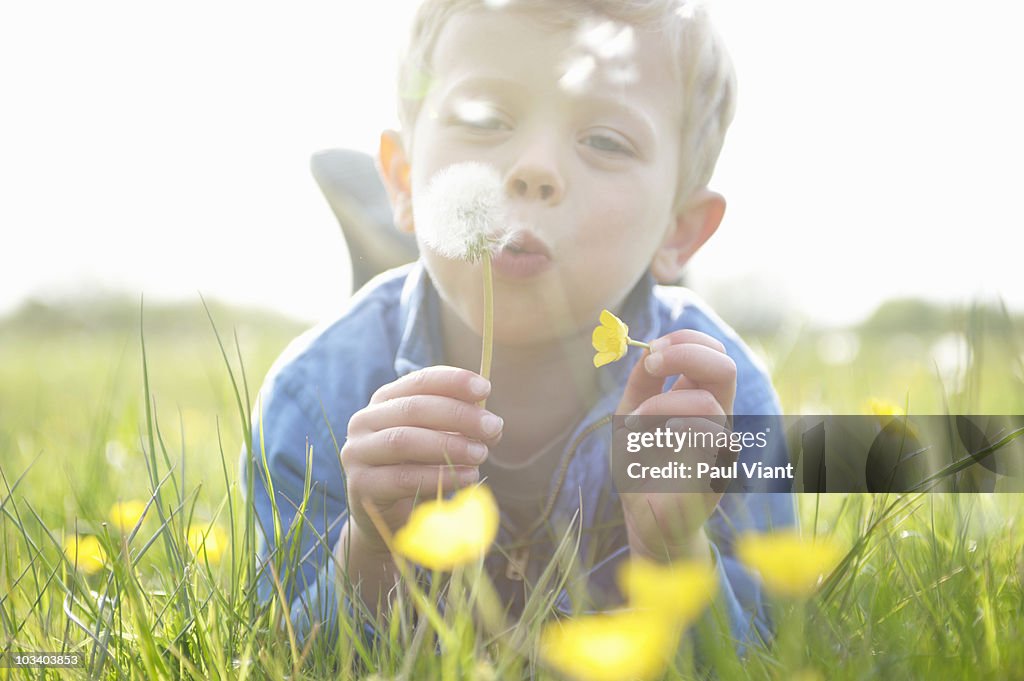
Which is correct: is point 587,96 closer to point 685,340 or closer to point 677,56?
point 677,56

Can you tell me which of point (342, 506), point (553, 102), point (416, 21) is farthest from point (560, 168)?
point (342, 506)

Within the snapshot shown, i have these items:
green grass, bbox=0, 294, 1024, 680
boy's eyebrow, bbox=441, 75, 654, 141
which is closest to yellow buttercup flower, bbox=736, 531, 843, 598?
green grass, bbox=0, 294, 1024, 680

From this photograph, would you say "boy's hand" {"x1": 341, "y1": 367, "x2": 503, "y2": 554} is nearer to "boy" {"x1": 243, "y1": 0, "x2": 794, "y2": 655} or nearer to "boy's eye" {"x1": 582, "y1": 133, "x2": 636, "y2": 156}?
"boy" {"x1": 243, "y1": 0, "x2": 794, "y2": 655}

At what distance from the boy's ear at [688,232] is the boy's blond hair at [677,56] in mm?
24

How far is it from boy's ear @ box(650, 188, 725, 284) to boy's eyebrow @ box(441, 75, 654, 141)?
0.20 m

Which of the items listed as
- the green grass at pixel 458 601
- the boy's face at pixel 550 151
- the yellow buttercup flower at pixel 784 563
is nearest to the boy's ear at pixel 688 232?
the boy's face at pixel 550 151

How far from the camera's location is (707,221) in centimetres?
130

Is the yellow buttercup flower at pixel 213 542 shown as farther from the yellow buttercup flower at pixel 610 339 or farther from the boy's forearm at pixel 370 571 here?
the yellow buttercup flower at pixel 610 339

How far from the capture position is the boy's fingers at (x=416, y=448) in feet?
2.84

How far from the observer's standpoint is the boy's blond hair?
1.09 m

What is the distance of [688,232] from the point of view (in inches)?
51.1

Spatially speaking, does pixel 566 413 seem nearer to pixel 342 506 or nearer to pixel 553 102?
pixel 342 506

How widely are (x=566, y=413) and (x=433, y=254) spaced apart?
0.34m

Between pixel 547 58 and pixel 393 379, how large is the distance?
475mm
